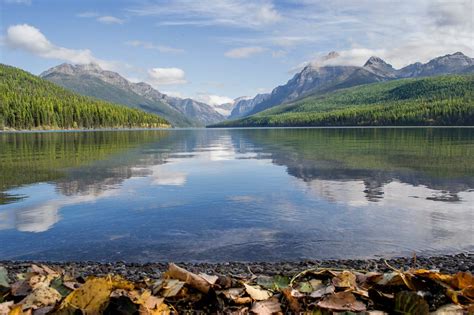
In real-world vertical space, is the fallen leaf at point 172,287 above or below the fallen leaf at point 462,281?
below

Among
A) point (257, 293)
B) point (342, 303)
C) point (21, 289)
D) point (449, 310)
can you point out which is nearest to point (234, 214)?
point (257, 293)

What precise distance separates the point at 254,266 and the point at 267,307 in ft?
→ 20.8

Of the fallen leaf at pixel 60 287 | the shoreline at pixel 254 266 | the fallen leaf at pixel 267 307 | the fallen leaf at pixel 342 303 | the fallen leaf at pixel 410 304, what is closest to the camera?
the fallen leaf at pixel 410 304

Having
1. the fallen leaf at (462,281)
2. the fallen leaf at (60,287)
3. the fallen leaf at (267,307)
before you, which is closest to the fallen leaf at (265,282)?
the fallen leaf at (267,307)

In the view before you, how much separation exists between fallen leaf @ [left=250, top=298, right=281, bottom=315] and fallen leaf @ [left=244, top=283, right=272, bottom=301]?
174 mm

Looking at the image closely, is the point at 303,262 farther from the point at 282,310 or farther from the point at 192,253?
the point at 282,310

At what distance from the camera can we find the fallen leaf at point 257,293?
6555 millimetres

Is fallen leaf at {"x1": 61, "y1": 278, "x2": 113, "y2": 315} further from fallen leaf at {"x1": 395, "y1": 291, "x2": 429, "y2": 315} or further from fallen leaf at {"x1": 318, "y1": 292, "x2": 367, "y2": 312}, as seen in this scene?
fallen leaf at {"x1": 395, "y1": 291, "x2": 429, "y2": 315}

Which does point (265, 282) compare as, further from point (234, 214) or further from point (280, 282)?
point (234, 214)

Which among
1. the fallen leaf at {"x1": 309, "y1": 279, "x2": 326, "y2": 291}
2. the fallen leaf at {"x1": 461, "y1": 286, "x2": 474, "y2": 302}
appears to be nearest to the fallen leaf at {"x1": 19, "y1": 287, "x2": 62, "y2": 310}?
the fallen leaf at {"x1": 309, "y1": 279, "x2": 326, "y2": 291}

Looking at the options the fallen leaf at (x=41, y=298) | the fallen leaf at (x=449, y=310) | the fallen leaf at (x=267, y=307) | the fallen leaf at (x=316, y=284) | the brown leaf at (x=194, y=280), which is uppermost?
the brown leaf at (x=194, y=280)

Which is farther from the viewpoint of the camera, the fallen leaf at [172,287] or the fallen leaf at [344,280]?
the fallen leaf at [344,280]

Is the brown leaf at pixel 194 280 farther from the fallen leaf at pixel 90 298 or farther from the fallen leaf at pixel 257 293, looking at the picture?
the fallen leaf at pixel 90 298

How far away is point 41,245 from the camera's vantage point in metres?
15.4
